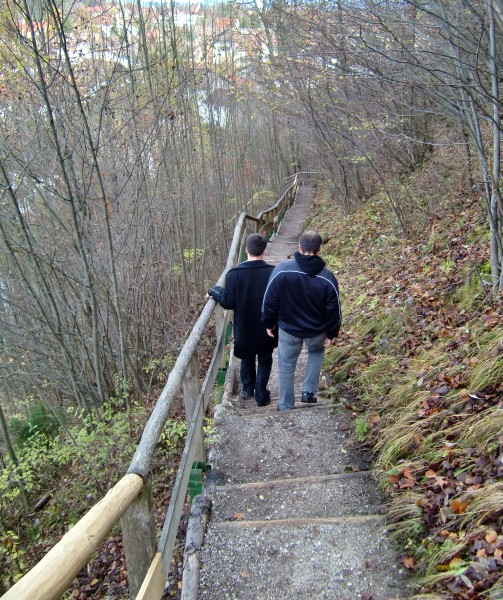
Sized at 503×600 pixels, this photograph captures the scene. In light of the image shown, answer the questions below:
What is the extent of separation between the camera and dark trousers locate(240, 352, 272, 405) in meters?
4.82

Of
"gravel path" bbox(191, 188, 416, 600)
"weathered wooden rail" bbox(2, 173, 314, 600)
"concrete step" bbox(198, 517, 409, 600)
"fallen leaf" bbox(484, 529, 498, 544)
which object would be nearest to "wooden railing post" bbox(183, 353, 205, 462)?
"weathered wooden rail" bbox(2, 173, 314, 600)

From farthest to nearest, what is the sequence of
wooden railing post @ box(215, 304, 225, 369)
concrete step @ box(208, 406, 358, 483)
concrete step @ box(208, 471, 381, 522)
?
wooden railing post @ box(215, 304, 225, 369), concrete step @ box(208, 406, 358, 483), concrete step @ box(208, 471, 381, 522)

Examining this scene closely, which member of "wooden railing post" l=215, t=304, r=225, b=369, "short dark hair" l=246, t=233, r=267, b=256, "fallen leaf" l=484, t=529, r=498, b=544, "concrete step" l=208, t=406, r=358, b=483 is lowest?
"concrete step" l=208, t=406, r=358, b=483

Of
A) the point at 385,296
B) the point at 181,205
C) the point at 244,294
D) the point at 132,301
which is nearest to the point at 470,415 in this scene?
the point at 244,294

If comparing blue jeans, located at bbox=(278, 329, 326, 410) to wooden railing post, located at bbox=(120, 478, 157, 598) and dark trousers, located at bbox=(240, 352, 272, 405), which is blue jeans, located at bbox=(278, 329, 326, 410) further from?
wooden railing post, located at bbox=(120, 478, 157, 598)

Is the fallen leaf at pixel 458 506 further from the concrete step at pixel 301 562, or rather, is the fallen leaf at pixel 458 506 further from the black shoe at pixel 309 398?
the black shoe at pixel 309 398

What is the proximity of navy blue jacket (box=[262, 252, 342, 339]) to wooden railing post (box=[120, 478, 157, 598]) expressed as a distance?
2.56m

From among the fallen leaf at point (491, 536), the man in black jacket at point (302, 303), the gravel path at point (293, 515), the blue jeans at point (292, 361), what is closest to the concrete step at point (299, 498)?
the gravel path at point (293, 515)

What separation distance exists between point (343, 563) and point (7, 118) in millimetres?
6801

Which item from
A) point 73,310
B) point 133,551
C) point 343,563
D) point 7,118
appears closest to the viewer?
point 133,551

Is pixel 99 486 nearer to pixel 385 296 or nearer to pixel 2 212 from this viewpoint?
pixel 2 212

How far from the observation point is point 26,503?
681cm

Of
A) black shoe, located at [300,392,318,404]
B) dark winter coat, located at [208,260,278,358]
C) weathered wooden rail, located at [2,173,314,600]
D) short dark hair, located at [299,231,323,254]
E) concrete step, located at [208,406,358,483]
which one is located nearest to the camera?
weathered wooden rail, located at [2,173,314,600]

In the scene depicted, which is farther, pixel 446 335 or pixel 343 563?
pixel 446 335
